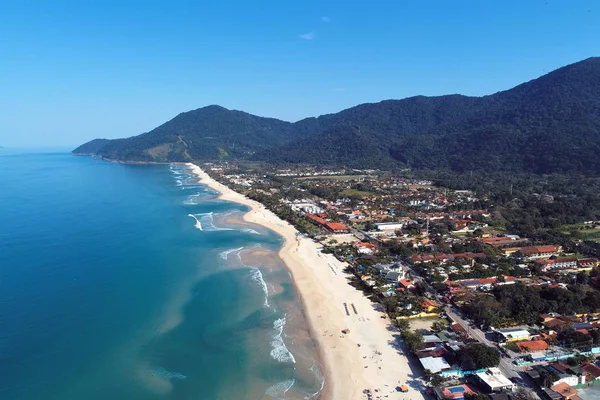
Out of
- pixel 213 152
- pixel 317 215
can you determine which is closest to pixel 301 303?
pixel 317 215

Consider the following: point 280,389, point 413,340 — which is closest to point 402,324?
point 413,340

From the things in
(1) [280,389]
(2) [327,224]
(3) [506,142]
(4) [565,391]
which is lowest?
(1) [280,389]

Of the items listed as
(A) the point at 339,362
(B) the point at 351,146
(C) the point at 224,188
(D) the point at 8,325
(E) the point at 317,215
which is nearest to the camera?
(A) the point at 339,362

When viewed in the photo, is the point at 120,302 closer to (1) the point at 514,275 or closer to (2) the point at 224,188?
(1) the point at 514,275

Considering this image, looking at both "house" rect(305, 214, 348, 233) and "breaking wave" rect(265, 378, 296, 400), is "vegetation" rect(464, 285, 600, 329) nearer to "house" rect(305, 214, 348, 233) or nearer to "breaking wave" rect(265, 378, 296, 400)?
"breaking wave" rect(265, 378, 296, 400)

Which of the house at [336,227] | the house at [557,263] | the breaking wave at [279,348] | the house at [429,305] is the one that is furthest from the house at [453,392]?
the house at [336,227]

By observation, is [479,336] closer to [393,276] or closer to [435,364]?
[435,364]
